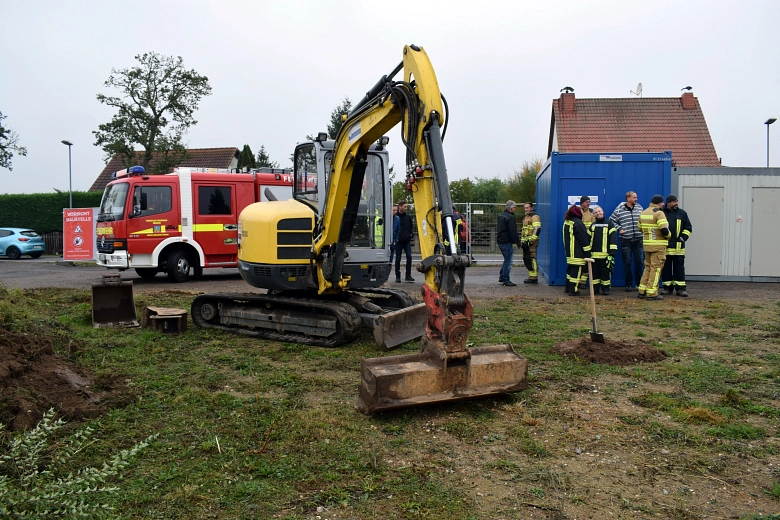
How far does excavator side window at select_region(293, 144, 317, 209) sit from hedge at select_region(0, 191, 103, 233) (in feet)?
89.1

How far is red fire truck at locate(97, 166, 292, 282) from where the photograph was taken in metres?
14.2

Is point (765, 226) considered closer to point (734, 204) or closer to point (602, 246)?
point (734, 204)

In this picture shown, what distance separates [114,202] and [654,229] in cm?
1190

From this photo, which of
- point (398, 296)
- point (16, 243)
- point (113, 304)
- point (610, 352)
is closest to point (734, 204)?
point (610, 352)

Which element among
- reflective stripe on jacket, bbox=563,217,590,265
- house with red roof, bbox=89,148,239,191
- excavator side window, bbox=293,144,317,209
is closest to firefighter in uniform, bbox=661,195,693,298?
reflective stripe on jacket, bbox=563,217,590,265

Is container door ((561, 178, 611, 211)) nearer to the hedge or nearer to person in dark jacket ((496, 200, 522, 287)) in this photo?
person in dark jacket ((496, 200, 522, 287))

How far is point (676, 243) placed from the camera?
11.9 m

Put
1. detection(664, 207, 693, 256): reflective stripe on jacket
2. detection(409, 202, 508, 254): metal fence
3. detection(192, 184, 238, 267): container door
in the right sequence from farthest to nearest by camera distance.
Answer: detection(409, 202, 508, 254): metal fence
detection(192, 184, 238, 267): container door
detection(664, 207, 693, 256): reflective stripe on jacket

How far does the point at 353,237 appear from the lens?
8.28 meters

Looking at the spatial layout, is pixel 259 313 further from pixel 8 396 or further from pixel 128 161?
pixel 128 161

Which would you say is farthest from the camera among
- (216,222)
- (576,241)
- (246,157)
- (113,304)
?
(246,157)

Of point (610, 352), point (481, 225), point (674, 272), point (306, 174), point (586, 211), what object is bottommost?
point (610, 352)

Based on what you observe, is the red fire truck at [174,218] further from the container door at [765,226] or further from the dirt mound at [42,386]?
the container door at [765,226]

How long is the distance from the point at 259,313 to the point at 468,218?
1291 cm
